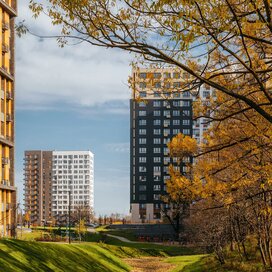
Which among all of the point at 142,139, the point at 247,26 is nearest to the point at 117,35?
the point at 247,26

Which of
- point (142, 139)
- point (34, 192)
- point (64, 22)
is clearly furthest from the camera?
point (34, 192)

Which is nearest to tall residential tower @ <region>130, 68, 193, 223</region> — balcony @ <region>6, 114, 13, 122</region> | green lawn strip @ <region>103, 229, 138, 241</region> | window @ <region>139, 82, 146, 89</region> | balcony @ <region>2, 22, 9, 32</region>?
green lawn strip @ <region>103, 229, 138, 241</region>

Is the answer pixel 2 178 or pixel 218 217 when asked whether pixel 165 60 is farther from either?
pixel 2 178

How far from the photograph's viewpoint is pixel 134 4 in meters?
9.79

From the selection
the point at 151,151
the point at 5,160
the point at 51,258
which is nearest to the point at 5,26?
the point at 5,160

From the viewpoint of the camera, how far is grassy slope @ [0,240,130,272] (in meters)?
23.8

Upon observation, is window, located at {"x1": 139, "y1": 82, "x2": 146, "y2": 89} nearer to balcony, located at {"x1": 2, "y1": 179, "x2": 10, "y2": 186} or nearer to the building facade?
balcony, located at {"x1": 2, "y1": 179, "x2": 10, "y2": 186}

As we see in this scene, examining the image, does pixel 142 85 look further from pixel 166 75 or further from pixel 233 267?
pixel 233 267

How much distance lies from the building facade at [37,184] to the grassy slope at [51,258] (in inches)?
5964

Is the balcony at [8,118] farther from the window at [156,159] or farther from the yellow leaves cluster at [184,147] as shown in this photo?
the window at [156,159]

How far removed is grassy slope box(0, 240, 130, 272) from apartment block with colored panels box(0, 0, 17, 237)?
10070mm

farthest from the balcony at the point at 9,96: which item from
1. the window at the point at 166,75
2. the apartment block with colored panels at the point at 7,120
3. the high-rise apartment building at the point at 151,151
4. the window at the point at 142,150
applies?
the window at the point at 142,150

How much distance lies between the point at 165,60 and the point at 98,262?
27.8m

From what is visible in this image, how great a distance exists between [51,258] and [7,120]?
2157cm
